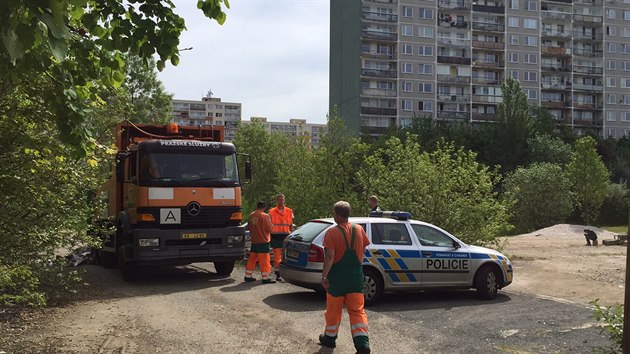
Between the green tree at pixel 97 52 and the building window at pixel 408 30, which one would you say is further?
the building window at pixel 408 30

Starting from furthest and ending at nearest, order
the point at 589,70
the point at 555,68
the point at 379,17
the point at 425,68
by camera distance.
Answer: the point at 589,70 < the point at 555,68 < the point at 425,68 < the point at 379,17

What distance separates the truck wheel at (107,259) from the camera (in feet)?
51.0

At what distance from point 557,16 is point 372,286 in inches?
3355

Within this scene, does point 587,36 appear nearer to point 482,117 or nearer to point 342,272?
point 482,117

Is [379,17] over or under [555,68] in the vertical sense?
over

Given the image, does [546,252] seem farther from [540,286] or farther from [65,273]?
[65,273]

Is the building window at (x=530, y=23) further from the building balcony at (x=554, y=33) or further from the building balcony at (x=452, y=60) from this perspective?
the building balcony at (x=452, y=60)

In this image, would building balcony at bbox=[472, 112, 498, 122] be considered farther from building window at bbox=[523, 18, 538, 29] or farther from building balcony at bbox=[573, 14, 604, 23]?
building balcony at bbox=[573, 14, 604, 23]

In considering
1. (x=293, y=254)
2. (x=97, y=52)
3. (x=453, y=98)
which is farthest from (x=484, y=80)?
(x=97, y=52)

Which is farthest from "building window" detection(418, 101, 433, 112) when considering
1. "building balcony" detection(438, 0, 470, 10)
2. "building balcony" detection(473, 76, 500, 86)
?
"building balcony" detection(438, 0, 470, 10)

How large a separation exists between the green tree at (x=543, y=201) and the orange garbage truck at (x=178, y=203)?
3799 cm

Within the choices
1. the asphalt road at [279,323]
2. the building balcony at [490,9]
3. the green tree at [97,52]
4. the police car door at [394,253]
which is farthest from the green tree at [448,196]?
the building balcony at [490,9]

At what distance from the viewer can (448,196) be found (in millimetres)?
16922

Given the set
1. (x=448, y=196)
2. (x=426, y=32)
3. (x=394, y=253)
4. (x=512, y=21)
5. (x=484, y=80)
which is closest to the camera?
(x=394, y=253)
